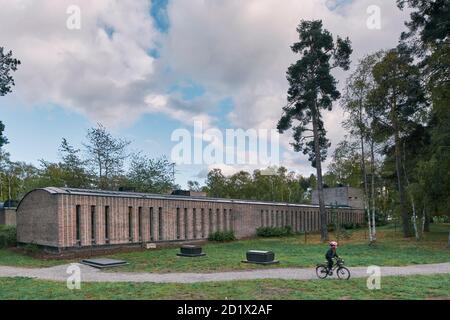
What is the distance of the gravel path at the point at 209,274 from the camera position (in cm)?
1490

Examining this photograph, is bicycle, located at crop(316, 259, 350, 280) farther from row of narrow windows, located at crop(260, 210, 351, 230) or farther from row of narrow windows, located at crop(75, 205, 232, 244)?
row of narrow windows, located at crop(260, 210, 351, 230)

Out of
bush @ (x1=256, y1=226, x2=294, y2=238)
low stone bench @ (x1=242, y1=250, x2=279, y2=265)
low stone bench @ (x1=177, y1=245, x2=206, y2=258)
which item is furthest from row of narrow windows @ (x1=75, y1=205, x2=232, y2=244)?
low stone bench @ (x1=242, y1=250, x2=279, y2=265)

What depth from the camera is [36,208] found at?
2634cm

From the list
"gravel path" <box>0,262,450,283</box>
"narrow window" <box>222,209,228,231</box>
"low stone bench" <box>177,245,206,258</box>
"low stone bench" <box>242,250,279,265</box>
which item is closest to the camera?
"gravel path" <box>0,262,450,283</box>

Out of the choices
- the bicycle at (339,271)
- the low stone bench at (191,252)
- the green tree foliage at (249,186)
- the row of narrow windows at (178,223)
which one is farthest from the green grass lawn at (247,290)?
the green tree foliage at (249,186)

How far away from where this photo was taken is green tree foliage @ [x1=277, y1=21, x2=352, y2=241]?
3388cm

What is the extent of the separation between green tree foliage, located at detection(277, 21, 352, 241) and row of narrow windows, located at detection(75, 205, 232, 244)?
8777 millimetres

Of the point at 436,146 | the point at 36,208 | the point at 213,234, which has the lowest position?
the point at 213,234

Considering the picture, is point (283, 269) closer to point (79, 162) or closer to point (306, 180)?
point (79, 162)

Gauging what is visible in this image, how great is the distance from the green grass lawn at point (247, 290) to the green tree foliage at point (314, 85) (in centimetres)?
2172

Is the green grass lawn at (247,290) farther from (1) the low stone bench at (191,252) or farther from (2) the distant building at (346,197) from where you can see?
(2) the distant building at (346,197)
